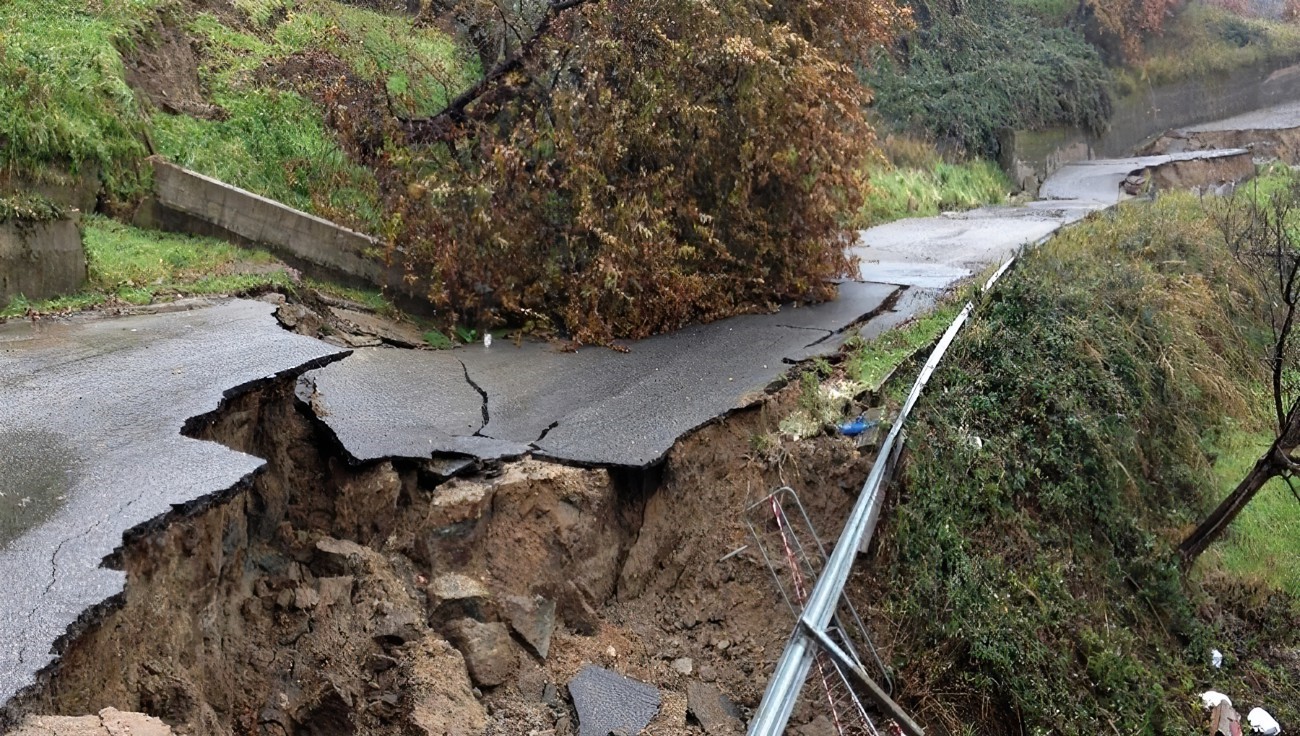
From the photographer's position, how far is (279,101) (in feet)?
39.3

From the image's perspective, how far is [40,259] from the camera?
7.96 meters

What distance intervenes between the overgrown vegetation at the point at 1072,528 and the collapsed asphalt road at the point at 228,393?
4.43 feet

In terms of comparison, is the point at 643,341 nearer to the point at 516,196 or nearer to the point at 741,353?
the point at 741,353

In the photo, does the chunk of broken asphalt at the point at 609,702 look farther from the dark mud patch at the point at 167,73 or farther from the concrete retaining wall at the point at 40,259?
the dark mud patch at the point at 167,73

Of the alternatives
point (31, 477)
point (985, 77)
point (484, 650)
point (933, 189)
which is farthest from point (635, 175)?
point (985, 77)

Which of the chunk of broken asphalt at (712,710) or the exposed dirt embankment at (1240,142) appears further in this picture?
the exposed dirt embankment at (1240,142)

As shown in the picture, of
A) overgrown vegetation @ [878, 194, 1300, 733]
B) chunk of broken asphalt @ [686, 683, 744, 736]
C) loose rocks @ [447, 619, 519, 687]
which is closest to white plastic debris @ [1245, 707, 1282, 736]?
overgrown vegetation @ [878, 194, 1300, 733]

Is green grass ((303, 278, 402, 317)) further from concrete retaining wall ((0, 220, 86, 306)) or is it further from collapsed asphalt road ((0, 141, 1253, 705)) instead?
concrete retaining wall ((0, 220, 86, 306))

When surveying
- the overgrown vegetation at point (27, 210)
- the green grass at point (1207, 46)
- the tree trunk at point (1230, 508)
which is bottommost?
the tree trunk at point (1230, 508)

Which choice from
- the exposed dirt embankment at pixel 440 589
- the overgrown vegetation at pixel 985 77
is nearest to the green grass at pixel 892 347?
the exposed dirt embankment at pixel 440 589

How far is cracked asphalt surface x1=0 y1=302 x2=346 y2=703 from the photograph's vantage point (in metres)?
3.67

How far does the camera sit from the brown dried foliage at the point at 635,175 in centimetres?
895

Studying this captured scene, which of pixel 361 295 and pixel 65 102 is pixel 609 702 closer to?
pixel 361 295

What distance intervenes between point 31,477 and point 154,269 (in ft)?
15.1
